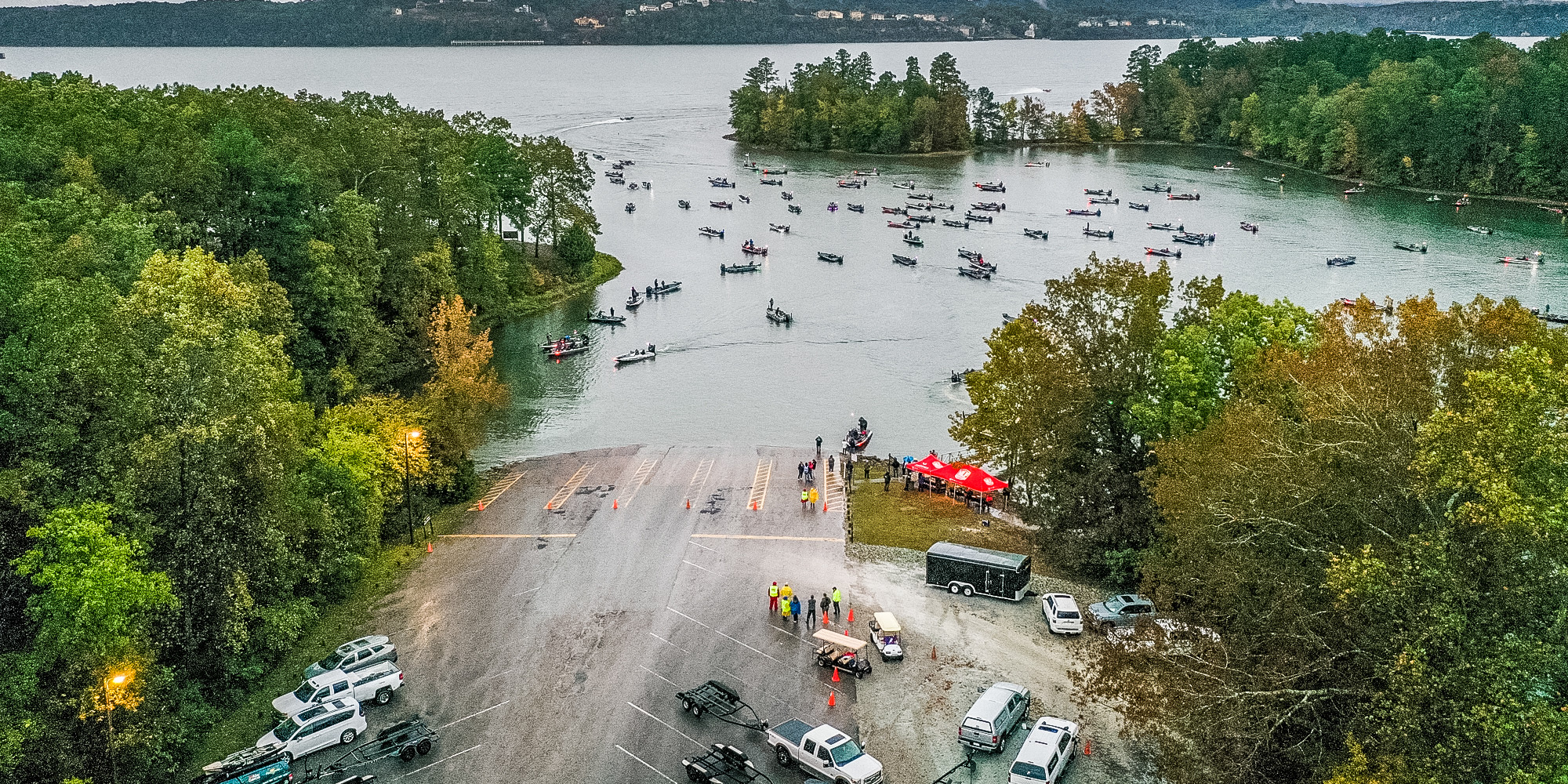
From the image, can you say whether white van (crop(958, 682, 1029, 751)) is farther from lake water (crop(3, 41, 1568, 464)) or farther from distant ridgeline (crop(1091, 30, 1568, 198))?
distant ridgeline (crop(1091, 30, 1568, 198))

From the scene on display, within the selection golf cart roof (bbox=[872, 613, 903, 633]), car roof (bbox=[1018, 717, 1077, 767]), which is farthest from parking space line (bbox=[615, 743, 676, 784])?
golf cart roof (bbox=[872, 613, 903, 633])

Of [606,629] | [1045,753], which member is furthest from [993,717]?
[606,629]

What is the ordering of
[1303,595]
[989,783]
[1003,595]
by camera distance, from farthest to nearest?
1. [1003,595]
2. [989,783]
3. [1303,595]

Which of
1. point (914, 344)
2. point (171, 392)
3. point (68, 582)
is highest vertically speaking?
point (171, 392)

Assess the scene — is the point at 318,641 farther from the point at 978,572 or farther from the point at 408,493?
the point at 978,572

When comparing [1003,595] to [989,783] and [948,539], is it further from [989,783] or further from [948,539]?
[989,783]

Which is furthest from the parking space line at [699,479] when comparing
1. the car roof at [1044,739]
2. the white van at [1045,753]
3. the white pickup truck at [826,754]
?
the white van at [1045,753]

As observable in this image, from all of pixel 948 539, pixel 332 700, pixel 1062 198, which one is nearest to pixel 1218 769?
pixel 948 539

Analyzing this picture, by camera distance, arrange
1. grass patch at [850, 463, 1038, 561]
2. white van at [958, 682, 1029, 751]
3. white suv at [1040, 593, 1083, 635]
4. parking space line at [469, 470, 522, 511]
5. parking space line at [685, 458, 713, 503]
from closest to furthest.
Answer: white van at [958, 682, 1029, 751], white suv at [1040, 593, 1083, 635], grass patch at [850, 463, 1038, 561], parking space line at [469, 470, 522, 511], parking space line at [685, 458, 713, 503]
